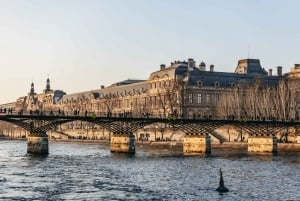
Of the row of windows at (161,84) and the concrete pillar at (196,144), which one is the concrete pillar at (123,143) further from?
the row of windows at (161,84)

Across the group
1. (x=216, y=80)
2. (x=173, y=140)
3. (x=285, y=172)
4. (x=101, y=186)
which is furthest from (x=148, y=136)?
(x=101, y=186)

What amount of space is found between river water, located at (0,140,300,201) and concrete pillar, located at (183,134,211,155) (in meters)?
17.4

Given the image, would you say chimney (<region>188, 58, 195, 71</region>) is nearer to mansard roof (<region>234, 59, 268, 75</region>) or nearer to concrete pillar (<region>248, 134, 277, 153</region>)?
mansard roof (<region>234, 59, 268, 75</region>)

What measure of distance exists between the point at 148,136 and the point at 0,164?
77.7 metres

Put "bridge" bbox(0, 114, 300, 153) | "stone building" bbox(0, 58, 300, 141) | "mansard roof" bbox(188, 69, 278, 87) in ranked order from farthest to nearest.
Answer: "mansard roof" bbox(188, 69, 278, 87), "stone building" bbox(0, 58, 300, 141), "bridge" bbox(0, 114, 300, 153)

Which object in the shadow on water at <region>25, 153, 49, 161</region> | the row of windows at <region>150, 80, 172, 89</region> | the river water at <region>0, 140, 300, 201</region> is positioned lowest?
the river water at <region>0, 140, 300, 201</region>

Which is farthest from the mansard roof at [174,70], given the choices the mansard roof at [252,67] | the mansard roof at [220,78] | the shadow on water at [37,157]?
the shadow on water at [37,157]

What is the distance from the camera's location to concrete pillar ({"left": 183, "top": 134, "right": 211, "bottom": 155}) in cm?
8875

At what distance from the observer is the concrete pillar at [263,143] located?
8989cm

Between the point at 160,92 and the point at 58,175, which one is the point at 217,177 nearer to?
the point at 58,175

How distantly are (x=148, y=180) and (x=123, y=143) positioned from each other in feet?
130

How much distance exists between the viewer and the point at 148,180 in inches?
1996

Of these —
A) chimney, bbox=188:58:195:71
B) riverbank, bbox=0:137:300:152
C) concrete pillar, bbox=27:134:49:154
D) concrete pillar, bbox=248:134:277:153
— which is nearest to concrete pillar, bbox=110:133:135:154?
concrete pillar, bbox=27:134:49:154

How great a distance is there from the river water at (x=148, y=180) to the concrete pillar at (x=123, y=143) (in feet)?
59.8
